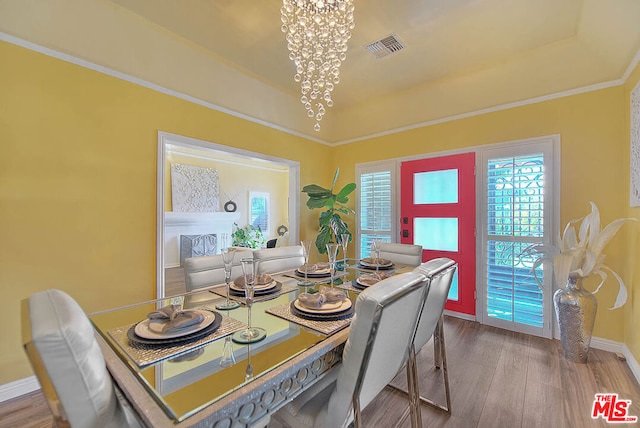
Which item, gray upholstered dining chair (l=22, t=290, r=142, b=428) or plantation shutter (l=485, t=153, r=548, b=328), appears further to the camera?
plantation shutter (l=485, t=153, r=548, b=328)

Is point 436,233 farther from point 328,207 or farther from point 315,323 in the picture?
point 315,323

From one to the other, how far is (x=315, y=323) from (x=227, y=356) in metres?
0.41

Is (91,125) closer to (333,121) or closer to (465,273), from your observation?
(333,121)

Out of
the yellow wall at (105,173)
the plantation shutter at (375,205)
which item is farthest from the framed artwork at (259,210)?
the yellow wall at (105,173)

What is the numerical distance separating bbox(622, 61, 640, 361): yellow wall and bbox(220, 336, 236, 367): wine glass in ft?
9.83

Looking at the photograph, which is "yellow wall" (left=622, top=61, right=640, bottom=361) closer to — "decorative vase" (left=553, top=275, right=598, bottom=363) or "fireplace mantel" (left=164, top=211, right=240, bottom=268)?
"decorative vase" (left=553, top=275, right=598, bottom=363)

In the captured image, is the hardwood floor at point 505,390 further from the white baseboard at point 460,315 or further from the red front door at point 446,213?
the red front door at point 446,213

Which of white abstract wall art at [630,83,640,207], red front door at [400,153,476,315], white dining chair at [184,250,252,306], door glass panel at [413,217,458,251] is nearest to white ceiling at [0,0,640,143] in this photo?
white abstract wall art at [630,83,640,207]

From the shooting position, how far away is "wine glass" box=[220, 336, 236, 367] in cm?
93

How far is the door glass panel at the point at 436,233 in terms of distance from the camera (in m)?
3.32

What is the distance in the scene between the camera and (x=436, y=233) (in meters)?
3.45

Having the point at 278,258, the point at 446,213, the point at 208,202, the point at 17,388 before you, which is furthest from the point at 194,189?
the point at 446,213

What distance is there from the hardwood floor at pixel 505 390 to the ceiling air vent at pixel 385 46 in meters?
3.01

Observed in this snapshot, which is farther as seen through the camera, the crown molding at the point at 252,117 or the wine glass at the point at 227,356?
the crown molding at the point at 252,117
